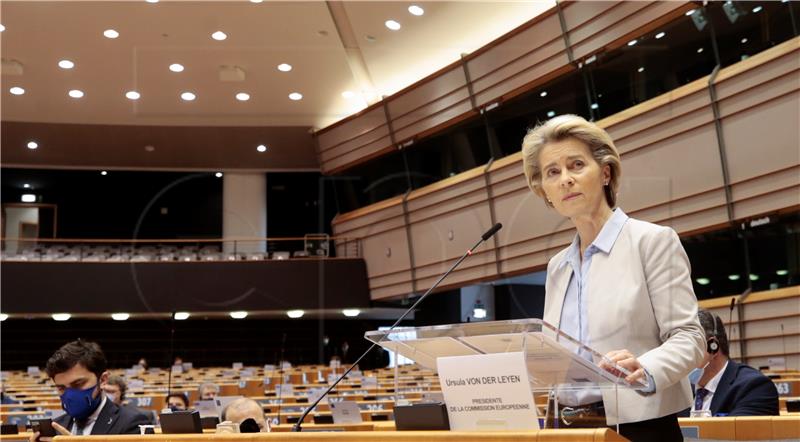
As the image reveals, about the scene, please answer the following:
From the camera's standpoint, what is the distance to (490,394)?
65.9 inches

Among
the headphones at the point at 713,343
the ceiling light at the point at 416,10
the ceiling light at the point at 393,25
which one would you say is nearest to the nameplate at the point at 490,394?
the headphones at the point at 713,343

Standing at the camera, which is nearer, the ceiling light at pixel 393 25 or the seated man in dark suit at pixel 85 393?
the seated man in dark suit at pixel 85 393

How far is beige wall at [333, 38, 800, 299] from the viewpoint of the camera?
35.8ft

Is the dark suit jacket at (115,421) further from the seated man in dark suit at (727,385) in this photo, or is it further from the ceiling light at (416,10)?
the ceiling light at (416,10)

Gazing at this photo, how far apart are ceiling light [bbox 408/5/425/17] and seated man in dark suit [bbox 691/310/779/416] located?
1198 cm

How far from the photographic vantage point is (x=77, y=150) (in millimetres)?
23125

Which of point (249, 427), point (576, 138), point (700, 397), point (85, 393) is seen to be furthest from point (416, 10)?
point (576, 138)

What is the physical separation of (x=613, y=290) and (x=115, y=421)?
2.48 metres

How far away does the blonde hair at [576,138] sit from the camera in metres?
2.01

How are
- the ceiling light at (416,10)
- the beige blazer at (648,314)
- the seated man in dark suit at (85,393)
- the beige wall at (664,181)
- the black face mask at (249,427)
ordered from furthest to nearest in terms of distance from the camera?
1. the ceiling light at (416,10)
2. the beige wall at (664,181)
3. the black face mask at (249,427)
4. the seated man in dark suit at (85,393)
5. the beige blazer at (648,314)

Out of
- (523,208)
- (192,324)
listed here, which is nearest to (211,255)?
(192,324)

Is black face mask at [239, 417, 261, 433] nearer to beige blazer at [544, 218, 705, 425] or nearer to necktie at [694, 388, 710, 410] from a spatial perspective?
necktie at [694, 388, 710, 410]

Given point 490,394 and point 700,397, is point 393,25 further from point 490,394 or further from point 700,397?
point 490,394

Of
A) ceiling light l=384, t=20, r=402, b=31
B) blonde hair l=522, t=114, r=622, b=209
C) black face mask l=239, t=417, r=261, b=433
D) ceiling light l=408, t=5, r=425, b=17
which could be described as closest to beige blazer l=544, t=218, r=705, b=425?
blonde hair l=522, t=114, r=622, b=209
